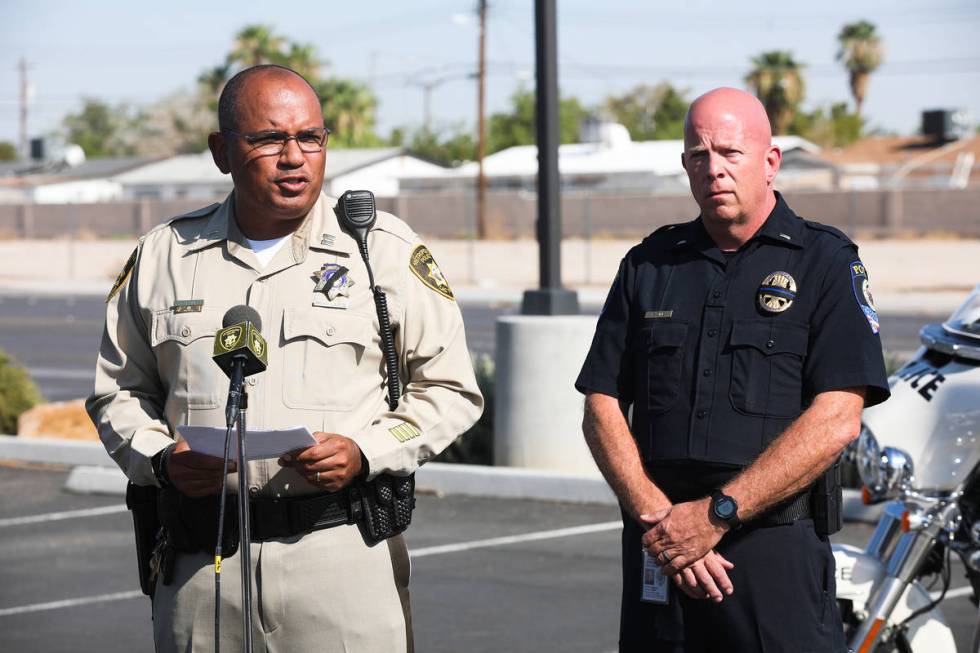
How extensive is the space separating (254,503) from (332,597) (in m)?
0.28

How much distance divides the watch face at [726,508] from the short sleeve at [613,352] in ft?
1.39

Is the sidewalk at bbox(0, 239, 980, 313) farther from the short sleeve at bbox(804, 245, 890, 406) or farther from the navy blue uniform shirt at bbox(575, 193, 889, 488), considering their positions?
the short sleeve at bbox(804, 245, 890, 406)

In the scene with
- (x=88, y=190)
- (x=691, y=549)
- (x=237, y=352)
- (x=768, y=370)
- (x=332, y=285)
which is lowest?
(x=691, y=549)

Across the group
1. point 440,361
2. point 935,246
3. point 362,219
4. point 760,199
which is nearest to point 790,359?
point 760,199

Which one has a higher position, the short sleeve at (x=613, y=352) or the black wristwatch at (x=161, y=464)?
the short sleeve at (x=613, y=352)

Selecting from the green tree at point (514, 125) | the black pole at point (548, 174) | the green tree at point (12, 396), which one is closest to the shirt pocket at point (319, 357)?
the black pole at point (548, 174)

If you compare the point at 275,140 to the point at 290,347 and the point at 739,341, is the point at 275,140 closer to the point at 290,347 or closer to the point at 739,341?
the point at 290,347

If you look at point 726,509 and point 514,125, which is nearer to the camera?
point 726,509

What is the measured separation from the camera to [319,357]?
3.27 metres

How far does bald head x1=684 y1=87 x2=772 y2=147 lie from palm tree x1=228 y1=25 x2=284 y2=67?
67.6 m

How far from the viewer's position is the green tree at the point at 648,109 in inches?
3713

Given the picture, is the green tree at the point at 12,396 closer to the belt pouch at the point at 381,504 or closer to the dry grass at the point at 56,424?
the dry grass at the point at 56,424

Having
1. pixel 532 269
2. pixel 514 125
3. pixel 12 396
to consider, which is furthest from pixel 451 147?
pixel 12 396

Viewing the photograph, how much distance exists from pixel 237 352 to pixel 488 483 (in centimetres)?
648
